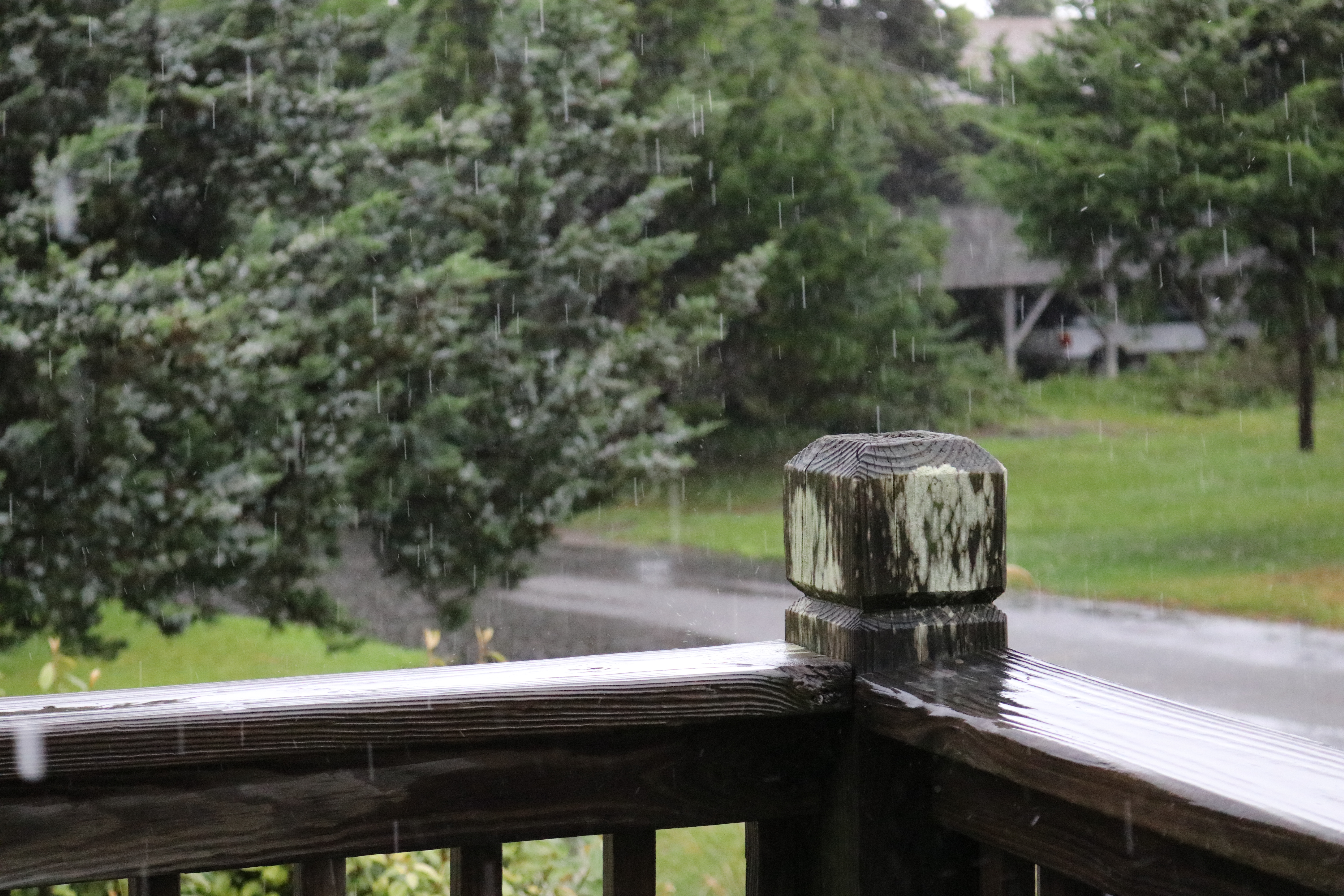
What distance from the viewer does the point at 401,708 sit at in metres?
1.12

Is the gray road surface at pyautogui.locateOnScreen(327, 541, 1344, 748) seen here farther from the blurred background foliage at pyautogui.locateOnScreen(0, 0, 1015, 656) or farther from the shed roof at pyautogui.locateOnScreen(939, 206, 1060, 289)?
the shed roof at pyautogui.locateOnScreen(939, 206, 1060, 289)

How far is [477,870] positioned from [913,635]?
1.49 feet

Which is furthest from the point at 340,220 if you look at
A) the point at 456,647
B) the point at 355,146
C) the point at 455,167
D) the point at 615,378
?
the point at 456,647

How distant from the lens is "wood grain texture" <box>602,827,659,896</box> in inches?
47.2

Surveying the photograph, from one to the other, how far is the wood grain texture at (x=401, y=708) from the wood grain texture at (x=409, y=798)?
15 mm

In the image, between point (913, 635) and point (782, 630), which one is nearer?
point (913, 635)

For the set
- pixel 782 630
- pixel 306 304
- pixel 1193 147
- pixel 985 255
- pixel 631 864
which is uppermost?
pixel 1193 147

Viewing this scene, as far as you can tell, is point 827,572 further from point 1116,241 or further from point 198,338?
point 1116,241

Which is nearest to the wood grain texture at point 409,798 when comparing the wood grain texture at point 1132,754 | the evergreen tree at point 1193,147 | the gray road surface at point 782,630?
the wood grain texture at point 1132,754

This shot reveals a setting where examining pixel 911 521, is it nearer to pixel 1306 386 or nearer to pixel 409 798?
pixel 409 798

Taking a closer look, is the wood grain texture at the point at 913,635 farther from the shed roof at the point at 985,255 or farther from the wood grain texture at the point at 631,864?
the shed roof at the point at 985,255

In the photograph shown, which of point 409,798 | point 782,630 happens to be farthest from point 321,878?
point 782,630

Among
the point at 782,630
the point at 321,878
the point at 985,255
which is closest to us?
the point at 321,878

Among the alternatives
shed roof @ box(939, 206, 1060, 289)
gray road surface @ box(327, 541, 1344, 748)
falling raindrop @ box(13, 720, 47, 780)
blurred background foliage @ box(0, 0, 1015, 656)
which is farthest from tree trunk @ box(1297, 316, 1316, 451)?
falling raindrop @ box(13, 720, 47, 780)
